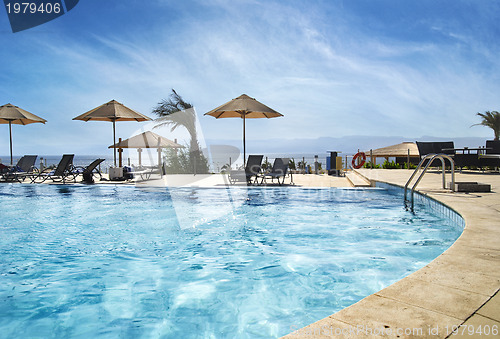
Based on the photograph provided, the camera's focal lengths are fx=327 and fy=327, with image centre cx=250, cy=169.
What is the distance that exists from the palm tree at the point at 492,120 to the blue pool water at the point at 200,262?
85.2ft

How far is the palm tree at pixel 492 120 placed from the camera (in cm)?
2673

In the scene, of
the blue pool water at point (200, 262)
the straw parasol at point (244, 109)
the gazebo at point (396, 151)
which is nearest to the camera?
the blue pool water at point (200, 262)

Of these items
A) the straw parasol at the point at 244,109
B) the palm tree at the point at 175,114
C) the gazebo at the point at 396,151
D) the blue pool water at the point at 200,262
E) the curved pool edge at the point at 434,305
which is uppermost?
the palm tree at the point at 175,114

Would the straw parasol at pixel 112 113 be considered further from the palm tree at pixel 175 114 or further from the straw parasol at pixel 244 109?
the palm tree at pixel 175 114

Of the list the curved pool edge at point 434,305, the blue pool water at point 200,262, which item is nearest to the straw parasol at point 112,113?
the blue pool water at point 200,262

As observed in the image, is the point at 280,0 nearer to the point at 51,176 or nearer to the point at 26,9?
the point at 26,9

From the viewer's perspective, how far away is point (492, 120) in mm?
26922

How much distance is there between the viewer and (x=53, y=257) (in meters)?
4.21

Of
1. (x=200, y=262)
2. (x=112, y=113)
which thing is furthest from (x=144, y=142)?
(x=200, y=262)

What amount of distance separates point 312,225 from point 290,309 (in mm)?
2934

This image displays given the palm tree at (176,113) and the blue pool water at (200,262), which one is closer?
the blue pool water at (200,262)

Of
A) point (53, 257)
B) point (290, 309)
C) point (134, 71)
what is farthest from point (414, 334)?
point (134, 71)

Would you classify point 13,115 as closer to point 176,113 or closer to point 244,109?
point 176,113

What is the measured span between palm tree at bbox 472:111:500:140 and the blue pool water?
25961 mm
